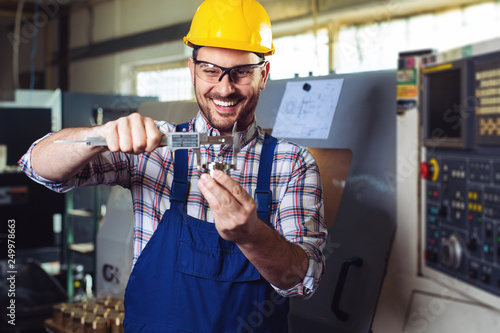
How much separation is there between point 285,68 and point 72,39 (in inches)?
178

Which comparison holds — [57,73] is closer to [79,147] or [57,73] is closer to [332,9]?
[332,9]

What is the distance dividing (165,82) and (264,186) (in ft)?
17.7

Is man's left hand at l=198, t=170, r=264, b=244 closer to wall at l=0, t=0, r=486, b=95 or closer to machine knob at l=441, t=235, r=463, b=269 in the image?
machine knob at l=441, t=235, r=463, b=269

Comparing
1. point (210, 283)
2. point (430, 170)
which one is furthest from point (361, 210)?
point (210, 283)

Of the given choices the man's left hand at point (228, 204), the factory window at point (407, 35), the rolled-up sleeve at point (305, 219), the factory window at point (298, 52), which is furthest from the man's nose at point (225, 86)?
the factory window at point (298, 52)

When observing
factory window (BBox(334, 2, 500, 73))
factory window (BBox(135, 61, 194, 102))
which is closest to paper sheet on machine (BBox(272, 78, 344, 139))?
factory window (BBox(334, 2, 500, 73))

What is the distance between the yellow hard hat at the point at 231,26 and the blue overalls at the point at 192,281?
0.90 feet

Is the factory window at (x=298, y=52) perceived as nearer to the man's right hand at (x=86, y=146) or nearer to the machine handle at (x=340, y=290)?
the machine handle at (x=340, y=290)

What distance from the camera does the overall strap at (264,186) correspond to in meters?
1.11

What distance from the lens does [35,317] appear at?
271cm

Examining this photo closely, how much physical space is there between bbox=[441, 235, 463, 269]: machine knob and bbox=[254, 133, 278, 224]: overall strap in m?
0.38

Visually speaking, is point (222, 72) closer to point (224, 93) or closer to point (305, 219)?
point (224, 93)

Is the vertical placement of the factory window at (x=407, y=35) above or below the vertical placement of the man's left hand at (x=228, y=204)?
above

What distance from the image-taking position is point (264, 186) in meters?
1.12
